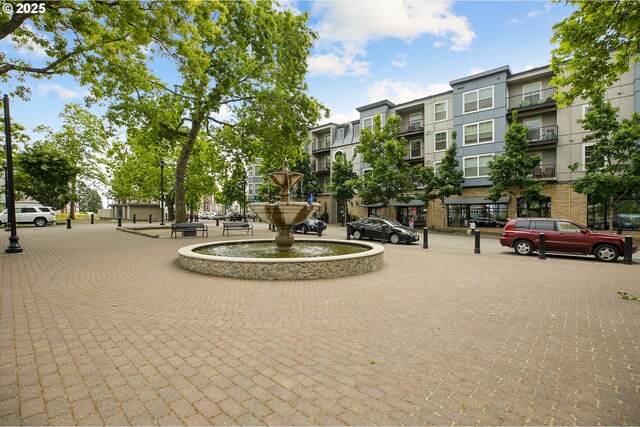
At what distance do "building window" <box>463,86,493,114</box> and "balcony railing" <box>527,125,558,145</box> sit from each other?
4.37 metres

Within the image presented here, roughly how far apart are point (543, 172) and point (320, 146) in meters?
28.0

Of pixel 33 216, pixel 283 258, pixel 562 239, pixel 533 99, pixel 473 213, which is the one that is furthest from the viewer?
pixel 473 213

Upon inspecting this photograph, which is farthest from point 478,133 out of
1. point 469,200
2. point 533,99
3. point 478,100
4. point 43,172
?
point 43,172

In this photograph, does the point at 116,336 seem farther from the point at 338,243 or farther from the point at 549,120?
the point at 549,120

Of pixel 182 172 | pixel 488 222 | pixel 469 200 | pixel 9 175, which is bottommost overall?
pixel 488 222

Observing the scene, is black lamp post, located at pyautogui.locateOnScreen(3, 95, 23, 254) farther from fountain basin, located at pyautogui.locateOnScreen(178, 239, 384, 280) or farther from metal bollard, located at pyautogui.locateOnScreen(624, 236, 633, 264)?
metal bollard, located at pyautogui.locateOnScreen(624, 236, 633, 264)

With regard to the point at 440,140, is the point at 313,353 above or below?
below

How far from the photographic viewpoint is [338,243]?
1205cm

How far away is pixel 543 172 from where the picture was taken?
25.3 meters

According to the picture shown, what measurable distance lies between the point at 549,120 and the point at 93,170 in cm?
5109

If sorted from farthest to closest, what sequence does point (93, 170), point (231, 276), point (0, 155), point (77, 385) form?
point (93, 170) → point (0, 155) → point (231, 276) → point (77, 385)

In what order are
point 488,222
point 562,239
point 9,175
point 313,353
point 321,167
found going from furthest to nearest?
1. point 321,167
2. point 488,222
3. point 562,239
4. point 9,175
5. point 313,353

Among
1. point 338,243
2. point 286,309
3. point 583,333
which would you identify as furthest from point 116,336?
point 338,243

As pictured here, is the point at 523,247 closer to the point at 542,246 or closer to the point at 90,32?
the point at 542,246
